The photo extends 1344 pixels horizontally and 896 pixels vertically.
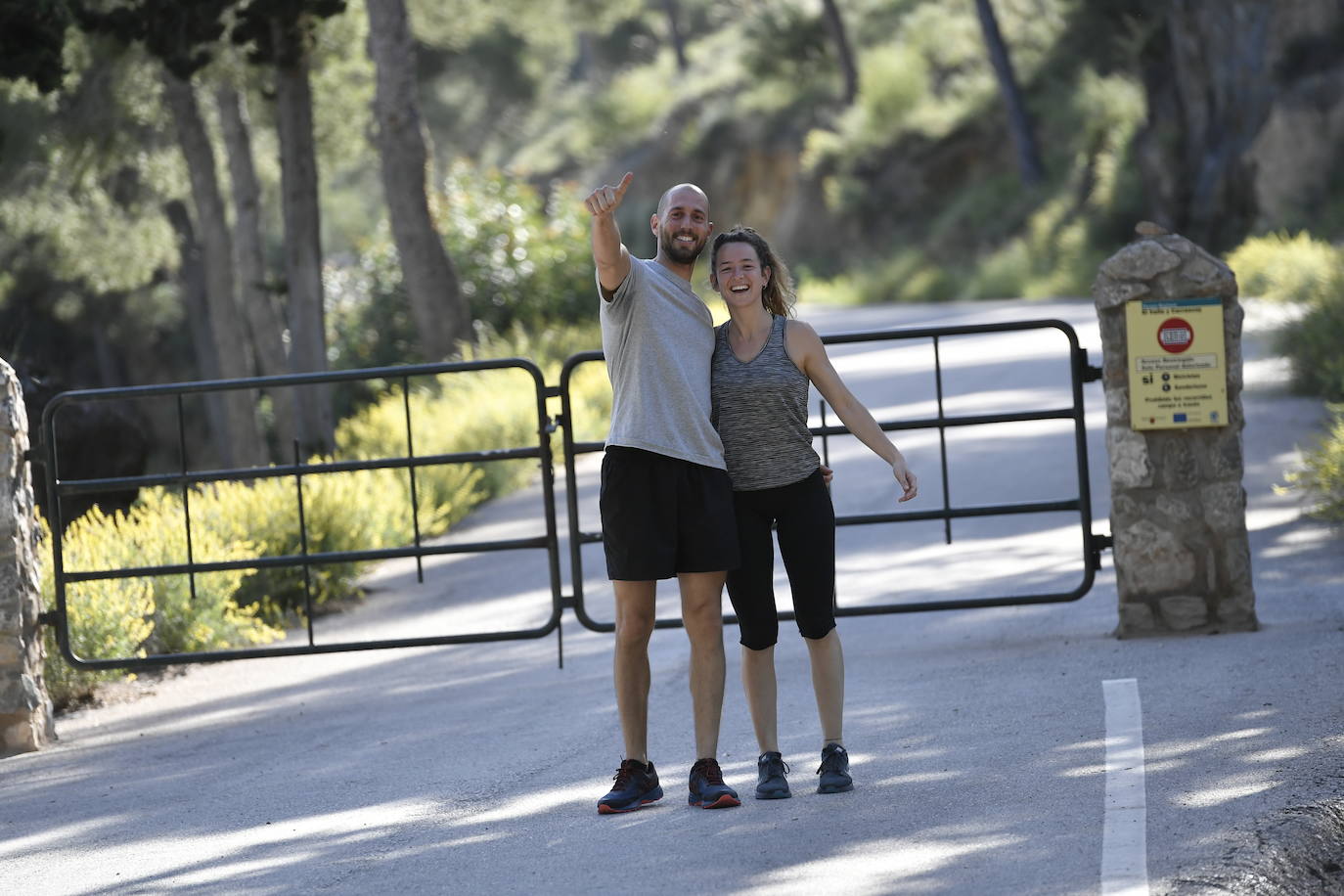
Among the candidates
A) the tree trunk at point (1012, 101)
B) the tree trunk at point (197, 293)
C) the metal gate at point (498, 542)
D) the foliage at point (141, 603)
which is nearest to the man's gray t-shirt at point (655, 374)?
the metal gate at point (498, 542)

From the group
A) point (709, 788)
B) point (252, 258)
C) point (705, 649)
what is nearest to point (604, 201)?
point (705, 649)

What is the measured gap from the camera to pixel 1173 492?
8023mm

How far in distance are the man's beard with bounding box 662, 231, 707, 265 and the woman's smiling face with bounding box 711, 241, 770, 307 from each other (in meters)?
0.11

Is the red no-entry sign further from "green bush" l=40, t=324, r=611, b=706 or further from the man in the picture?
"green bush" l=40, t=324, r=611, b=706

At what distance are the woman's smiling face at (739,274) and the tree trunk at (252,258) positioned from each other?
11988 mm

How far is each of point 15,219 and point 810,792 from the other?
16.9 meters

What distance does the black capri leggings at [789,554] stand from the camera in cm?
577

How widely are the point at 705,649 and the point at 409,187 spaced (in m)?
14.5

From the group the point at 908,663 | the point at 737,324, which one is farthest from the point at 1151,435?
the point at 737,324

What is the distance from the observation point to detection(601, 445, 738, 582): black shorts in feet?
18.4

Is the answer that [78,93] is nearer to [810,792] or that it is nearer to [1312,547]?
[1312,547]

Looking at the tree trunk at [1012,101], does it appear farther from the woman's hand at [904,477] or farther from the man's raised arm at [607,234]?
the man's raised arm at [607,234]

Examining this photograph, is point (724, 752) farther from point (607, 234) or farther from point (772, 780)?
point (607, 234)

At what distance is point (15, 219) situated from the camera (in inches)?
798
